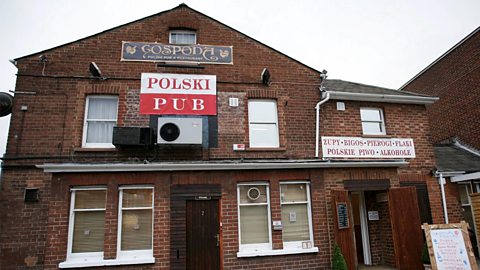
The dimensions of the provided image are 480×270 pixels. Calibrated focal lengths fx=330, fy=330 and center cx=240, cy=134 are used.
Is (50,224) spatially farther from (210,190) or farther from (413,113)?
(413,113)

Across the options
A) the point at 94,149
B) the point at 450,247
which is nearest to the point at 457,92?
the point at 450,247

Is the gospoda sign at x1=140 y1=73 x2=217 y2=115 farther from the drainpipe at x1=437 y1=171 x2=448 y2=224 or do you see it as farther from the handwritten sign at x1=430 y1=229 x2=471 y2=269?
the drainpipe at x1=437 y1=171 x2=448 y2=224

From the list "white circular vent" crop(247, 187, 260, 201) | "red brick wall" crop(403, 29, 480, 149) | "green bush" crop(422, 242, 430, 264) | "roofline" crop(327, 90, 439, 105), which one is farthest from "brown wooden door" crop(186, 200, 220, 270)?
"red brick wall" crop(403, 29, 480, 149)

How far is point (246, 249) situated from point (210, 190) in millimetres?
1876

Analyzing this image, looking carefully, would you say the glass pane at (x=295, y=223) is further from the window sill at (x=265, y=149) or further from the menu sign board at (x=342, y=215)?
the window sill at (x=265, y=149)

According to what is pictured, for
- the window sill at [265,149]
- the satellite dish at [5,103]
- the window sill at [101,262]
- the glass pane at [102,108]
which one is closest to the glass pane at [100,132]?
the glass pane at [102,108]

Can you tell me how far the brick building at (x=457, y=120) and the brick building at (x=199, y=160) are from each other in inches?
41.3

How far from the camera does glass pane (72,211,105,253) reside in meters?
8.39

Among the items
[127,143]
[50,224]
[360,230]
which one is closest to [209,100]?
[127,143]

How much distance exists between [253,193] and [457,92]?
1219cm

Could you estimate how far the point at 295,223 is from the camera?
948 centimetres

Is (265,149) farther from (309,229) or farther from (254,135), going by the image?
(309,229)

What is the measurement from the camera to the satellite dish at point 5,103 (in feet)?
32.3

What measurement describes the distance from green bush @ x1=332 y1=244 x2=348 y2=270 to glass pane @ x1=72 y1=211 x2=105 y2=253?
238 inches
